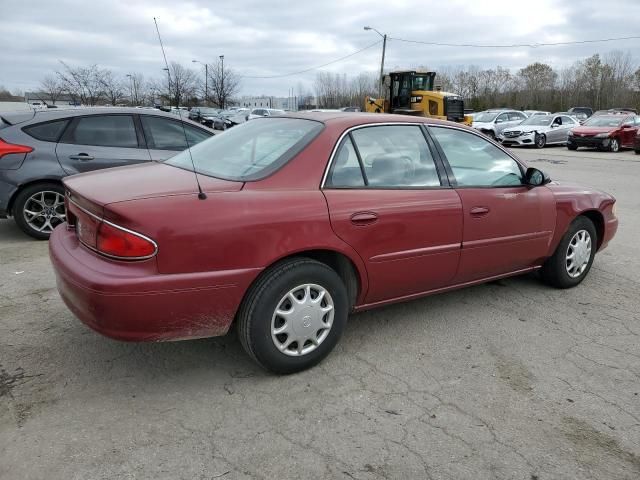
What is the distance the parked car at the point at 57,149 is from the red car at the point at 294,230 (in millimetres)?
2843

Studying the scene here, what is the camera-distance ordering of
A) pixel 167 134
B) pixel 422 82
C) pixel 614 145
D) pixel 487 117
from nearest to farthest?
1. pixel 167 134
2. pixel 614 145
3. pixel 422 82
4. pixel 487 117

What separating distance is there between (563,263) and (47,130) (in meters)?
5.60

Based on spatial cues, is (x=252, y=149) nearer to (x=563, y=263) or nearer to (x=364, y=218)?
(x=364, y=218)

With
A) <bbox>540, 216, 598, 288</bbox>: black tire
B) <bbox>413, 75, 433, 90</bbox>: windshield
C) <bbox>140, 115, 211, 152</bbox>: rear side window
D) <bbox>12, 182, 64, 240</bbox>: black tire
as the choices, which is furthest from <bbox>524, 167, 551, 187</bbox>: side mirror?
<bbox>413, 75, 433, 90</bbox>: windshield

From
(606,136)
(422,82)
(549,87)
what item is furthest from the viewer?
(549,87)

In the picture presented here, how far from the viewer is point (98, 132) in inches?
243

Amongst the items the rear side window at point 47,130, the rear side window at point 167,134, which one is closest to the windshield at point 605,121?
the rear side window at point 167,134

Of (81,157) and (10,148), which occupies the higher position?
(10,148)

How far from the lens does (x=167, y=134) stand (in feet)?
21.6

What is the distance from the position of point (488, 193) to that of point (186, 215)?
2.25 metres

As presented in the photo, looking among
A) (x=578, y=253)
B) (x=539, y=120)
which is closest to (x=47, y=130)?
(x=578, y=253)

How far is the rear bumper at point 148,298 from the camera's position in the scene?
2.49 metres

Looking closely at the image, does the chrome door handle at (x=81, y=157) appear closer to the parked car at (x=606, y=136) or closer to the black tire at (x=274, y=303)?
the black tire at (x=274, y=303)

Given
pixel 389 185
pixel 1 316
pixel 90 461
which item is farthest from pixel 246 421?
pixel 1 316
